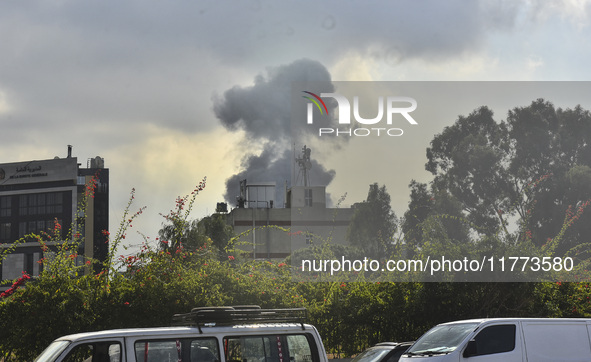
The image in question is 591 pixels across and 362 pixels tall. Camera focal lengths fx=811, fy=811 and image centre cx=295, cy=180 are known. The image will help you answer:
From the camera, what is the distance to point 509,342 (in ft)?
43.1

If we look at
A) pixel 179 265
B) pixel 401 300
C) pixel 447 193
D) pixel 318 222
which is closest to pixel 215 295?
pixel 179 265

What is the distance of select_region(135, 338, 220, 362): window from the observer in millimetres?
10953

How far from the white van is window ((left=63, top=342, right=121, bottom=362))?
16.3ft

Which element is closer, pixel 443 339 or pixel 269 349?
pixel 269 349

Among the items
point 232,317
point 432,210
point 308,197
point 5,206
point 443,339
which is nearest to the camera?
point 232,317

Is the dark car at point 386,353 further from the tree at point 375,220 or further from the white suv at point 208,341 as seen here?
the tree at point 375,220

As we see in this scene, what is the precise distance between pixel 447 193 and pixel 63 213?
7842 centimetres

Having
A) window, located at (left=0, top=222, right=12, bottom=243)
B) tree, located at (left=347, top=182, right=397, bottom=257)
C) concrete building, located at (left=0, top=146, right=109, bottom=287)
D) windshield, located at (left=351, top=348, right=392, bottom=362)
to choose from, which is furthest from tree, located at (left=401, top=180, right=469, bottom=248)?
window, located at (left=0, top=222, right=12, bottom=243)

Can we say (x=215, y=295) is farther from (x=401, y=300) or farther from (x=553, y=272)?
(x=553, y=272)

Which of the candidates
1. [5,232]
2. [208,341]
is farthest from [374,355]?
[5,232]

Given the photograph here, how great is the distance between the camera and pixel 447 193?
51.6m

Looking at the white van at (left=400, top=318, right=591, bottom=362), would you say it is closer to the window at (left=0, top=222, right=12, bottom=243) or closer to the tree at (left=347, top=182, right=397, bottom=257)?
the tree at (left=347, top=182, right=397, bottom=257)

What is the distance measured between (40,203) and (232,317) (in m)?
113

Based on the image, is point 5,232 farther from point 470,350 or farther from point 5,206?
point 470,350
